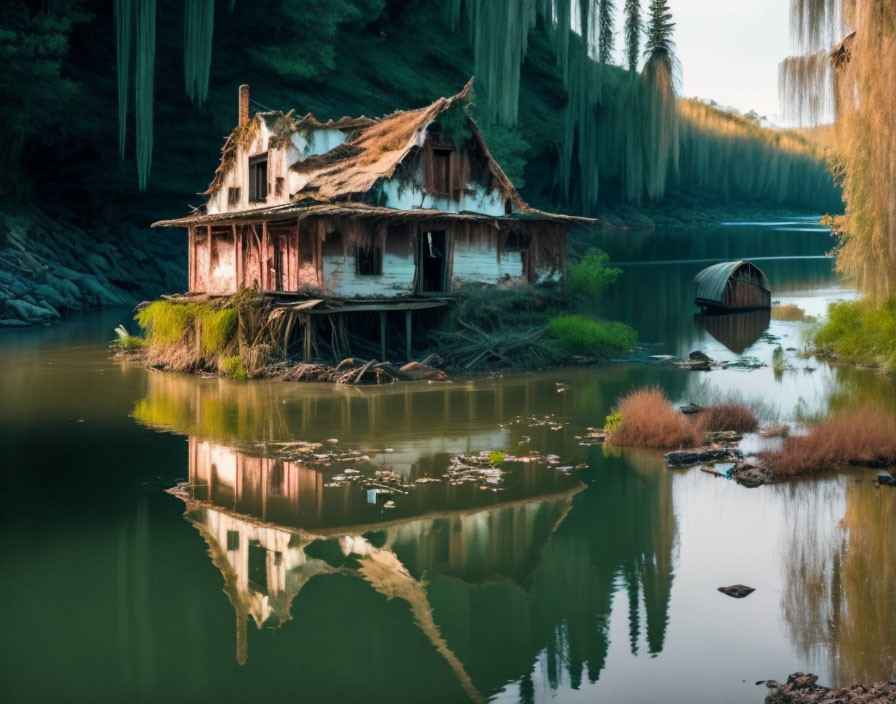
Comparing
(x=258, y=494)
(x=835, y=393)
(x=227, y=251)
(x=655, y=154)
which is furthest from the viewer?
(x=655, y=154)

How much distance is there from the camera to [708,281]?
1549 inches

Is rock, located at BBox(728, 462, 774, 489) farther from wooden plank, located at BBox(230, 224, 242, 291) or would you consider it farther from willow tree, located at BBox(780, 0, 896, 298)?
wooden plank, located at BBox(230, 224, 242, 291)

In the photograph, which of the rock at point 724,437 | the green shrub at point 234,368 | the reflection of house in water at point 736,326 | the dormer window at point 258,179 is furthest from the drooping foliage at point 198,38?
the rock at point 724,437

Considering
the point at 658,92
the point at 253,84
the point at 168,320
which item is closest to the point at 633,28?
the point at 658,92

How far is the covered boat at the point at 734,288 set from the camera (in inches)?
1513

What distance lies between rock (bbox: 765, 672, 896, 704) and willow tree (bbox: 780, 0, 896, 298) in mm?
14982

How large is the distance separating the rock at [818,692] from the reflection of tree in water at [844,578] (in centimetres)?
35

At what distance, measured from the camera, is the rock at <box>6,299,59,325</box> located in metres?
35.6

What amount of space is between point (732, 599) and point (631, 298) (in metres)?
38.2

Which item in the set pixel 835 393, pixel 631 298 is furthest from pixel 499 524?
pixel 631 298

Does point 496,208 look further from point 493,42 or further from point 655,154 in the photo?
point 655,154

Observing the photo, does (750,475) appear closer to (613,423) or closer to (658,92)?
(613,423)

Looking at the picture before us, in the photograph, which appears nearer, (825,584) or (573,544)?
(825,584)

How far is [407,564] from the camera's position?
10.2 metres
